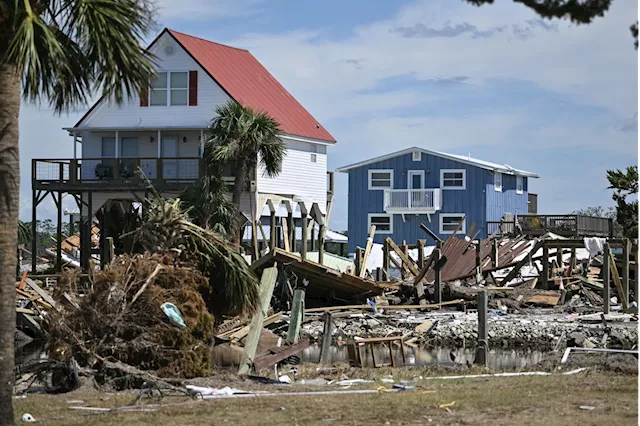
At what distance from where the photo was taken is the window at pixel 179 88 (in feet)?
147

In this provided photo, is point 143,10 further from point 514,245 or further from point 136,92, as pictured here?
point 514,245

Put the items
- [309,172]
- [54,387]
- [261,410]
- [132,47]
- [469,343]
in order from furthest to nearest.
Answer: [309,172]
[469,343]
[54,387]
[261,410]
[132,47]

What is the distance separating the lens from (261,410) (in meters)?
13.6

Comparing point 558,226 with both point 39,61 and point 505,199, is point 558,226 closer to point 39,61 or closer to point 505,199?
point 505,199

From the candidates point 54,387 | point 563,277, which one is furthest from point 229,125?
point 54,387

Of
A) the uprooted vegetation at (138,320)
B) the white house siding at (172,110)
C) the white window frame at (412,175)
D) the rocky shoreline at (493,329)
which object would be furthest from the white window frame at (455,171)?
the uprooted vegetation at (138,320)

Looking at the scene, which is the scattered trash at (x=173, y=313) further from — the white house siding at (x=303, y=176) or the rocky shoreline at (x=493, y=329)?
the white house siding at (x=303, y=176)

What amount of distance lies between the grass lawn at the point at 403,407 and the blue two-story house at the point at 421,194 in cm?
4613

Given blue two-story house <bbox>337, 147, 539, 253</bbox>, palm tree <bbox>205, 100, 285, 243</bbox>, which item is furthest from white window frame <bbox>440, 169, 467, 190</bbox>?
palm tree <bbox>205, 100, 285, 243</bbox>

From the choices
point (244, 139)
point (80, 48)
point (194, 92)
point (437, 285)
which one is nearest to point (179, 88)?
point (194, 92)

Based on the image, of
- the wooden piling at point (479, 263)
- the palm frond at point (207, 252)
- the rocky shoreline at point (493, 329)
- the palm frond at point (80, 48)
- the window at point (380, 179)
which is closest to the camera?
the palm frond at point (80, 48)

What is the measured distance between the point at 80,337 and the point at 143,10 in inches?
268


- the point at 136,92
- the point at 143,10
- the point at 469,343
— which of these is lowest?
the point at 469,343

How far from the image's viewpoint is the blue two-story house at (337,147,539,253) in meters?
61.8
